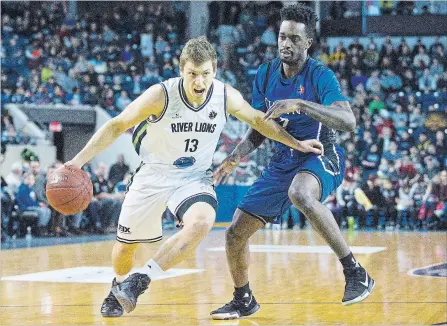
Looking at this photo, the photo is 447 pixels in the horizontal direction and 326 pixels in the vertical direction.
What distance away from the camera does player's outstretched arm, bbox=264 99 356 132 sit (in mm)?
5566

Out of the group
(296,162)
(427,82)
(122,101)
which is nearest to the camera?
(296,162)

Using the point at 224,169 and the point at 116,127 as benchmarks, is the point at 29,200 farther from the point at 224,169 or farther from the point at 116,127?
the point at 116,127

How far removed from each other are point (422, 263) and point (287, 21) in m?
5.85

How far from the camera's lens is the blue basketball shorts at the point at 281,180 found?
6.12 metres

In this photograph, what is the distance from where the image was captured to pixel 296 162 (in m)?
6.20

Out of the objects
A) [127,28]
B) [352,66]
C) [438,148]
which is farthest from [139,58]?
[438,148]

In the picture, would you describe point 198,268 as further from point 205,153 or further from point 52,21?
point 52,21

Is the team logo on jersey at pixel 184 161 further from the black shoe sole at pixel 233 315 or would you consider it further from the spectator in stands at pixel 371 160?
the spectator in stands at pixel 371 160

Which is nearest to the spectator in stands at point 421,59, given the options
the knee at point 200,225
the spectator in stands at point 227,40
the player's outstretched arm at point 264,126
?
the spectator in stands at point 227,40

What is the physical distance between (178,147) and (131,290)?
1.08m

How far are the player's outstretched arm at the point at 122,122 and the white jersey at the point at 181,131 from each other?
3.0 inches

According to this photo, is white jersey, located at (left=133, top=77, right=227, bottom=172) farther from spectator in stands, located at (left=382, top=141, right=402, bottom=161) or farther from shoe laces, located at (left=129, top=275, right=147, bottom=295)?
spectator in stands, located at (left=382, top=141, right=402, bottom=161)

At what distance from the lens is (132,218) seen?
6.14 metres

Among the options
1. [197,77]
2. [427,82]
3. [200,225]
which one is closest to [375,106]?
[427,82]
